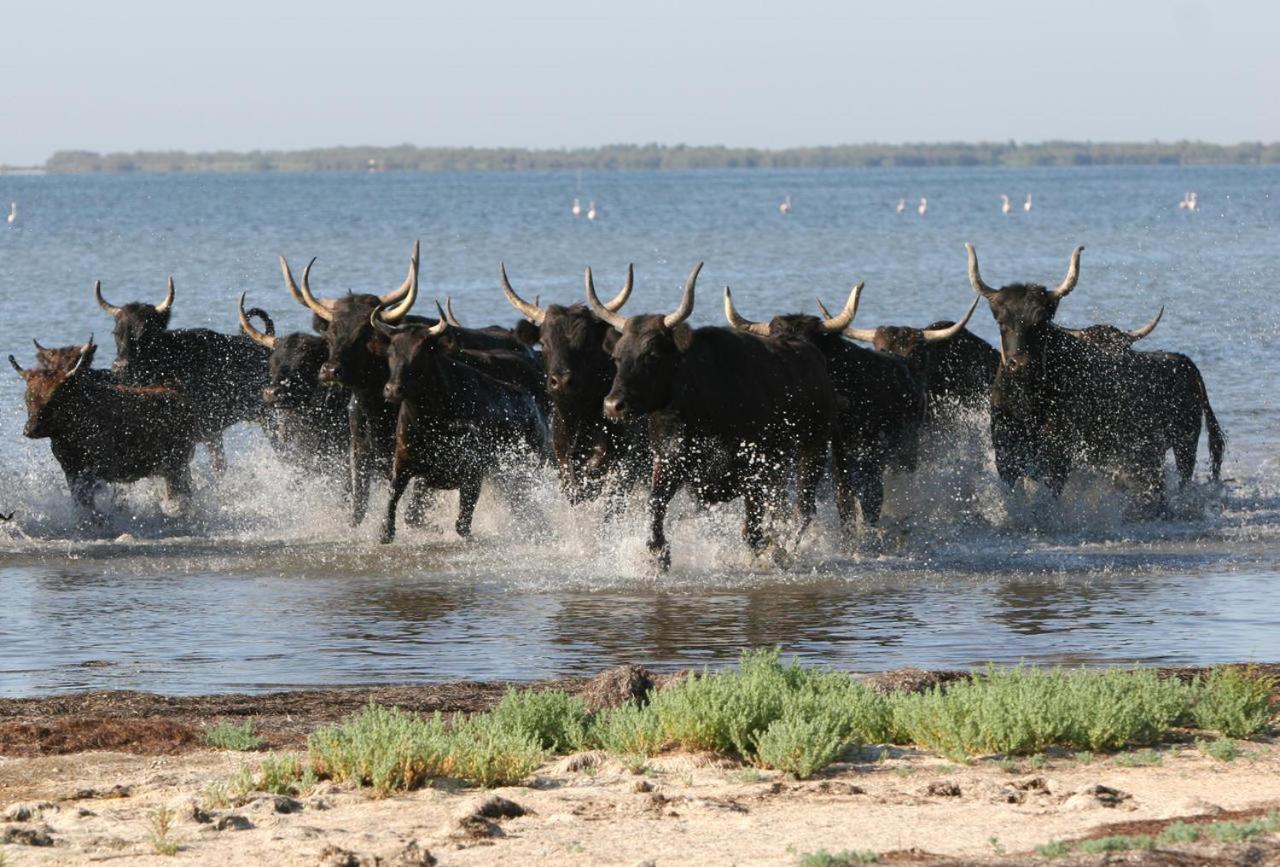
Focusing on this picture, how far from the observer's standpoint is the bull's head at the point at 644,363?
46.1 ft

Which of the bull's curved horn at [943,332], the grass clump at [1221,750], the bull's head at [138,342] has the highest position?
the bull's curved horn at [943,332]

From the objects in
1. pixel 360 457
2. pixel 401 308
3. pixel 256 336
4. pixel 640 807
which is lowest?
pixel 360 457

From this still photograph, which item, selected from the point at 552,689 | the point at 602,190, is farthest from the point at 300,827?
the point at 602,190

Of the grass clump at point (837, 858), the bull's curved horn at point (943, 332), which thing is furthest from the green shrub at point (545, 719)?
the bull's curved horn at point (943, 332)

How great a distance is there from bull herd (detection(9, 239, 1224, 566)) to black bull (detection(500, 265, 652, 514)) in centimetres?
2

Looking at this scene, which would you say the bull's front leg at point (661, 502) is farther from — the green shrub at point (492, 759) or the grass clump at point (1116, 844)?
the grass clump at point (1116, 844)

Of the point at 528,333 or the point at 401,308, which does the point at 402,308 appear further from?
the point at 528,333

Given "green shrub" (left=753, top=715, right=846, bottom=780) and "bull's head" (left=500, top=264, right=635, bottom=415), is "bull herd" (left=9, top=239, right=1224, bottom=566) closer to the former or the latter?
"bull's head" (left=500, top=264, right=635, bottom=415)

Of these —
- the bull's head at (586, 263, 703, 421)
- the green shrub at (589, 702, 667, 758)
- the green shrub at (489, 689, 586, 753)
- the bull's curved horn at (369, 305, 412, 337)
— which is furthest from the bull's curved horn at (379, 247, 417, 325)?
the green shrub at (589, 702, 667, 758)

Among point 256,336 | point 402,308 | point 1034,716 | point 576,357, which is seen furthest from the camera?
point 256,336

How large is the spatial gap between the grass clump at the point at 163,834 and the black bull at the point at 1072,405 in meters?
10.8

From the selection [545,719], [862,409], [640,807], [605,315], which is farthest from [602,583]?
[640,807]

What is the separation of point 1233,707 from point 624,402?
6.10 m

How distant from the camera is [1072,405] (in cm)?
1761
